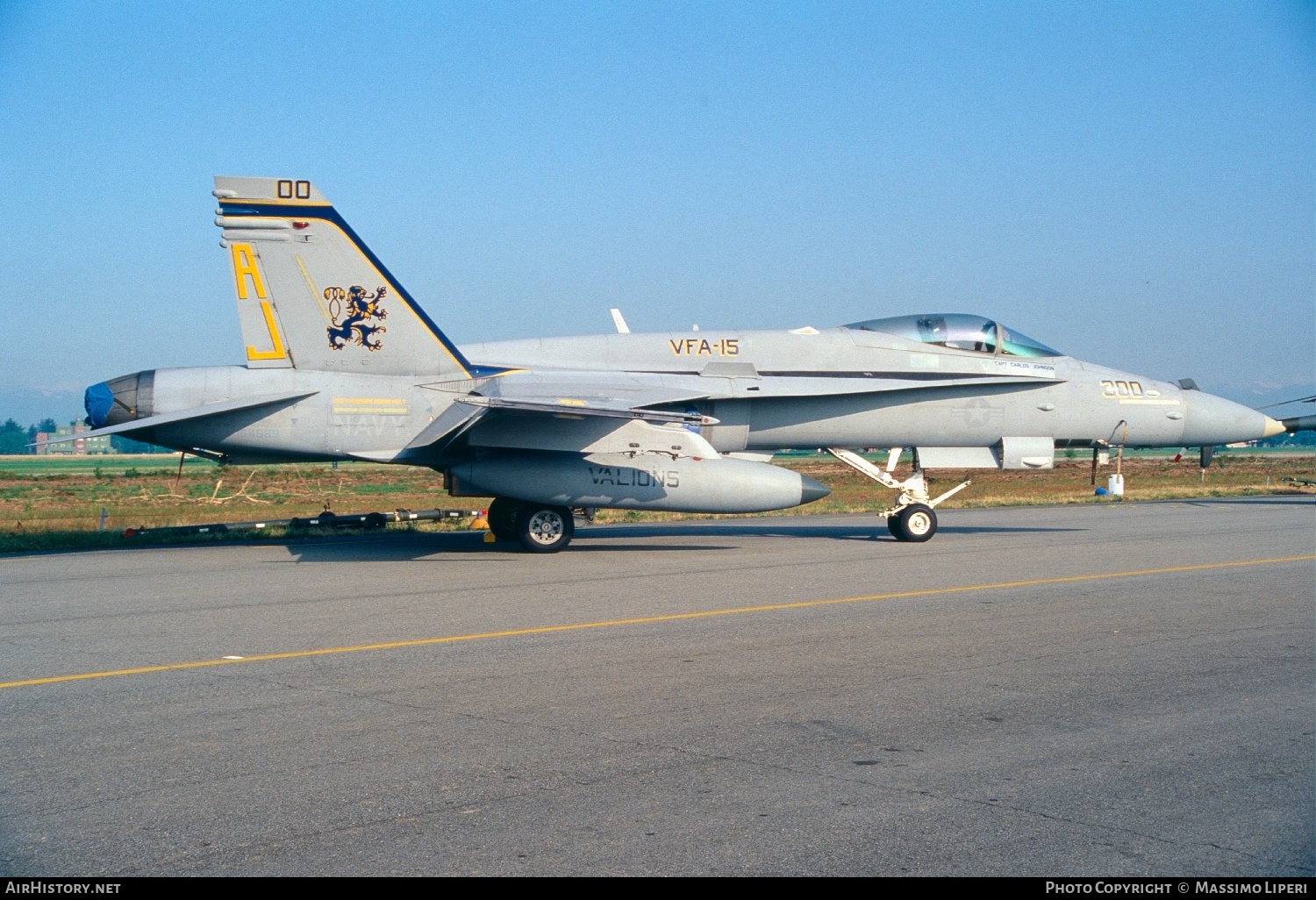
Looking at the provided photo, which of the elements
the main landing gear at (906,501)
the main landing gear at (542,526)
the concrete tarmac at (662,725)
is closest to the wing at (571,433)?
the main landing gear at (542,526)

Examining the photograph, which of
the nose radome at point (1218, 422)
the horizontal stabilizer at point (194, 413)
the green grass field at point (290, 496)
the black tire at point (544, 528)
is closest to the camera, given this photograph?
the horizontal stabilizer at point (194, 413)

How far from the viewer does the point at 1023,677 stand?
25.3 feet

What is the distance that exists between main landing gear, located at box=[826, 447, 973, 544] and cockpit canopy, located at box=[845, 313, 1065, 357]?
1859mm

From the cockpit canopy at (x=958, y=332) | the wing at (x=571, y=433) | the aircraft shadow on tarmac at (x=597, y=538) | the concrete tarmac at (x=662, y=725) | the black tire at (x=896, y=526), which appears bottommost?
the concrete tarmac at (x=662, y=725)

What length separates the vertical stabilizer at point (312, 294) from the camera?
50.9 feet

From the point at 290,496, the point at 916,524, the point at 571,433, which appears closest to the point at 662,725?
the point at 571,433

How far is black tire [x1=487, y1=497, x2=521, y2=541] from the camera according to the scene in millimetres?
17359

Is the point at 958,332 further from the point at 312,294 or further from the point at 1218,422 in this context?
the point at 312,294

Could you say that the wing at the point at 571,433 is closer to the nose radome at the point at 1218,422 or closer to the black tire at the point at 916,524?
the black tire at the point at 916,524

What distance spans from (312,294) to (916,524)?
9.68m

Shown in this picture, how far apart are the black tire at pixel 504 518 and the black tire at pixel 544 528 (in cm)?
59

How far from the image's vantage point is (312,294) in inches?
623

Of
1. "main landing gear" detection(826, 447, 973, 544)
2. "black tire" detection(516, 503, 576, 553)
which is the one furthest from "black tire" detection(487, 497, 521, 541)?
"main landing gear" detection(826, 447, 973, 544)

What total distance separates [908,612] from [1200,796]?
17.8ft
